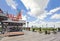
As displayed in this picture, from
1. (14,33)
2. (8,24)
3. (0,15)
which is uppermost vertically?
(0,15)

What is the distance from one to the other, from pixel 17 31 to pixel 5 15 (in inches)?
169

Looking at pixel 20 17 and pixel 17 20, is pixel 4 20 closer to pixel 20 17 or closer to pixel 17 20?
pixel 17 20

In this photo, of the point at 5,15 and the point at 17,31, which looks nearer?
the point at 5,15

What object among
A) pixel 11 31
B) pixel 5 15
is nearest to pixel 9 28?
pixel 11 31

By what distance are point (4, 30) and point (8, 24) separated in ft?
4.09

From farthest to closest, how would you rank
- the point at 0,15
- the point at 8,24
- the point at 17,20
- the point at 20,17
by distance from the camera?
the point at 20,17 → the point at 17,20 → the point at 8,24 → the point at 0,15

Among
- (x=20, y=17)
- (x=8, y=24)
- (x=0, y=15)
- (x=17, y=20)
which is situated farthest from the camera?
(x=20, y=17)

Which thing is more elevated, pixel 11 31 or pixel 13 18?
Result: pixel 13 18

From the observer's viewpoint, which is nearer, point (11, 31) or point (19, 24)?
point (11, 31)

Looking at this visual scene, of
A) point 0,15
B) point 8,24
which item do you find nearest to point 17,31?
point 8,24

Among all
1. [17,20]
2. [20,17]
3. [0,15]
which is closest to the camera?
A: [0,15]

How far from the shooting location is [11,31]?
2136 cm

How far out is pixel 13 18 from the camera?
74.1 ft

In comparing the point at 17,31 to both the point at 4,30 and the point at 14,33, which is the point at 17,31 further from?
the point at 4,30
